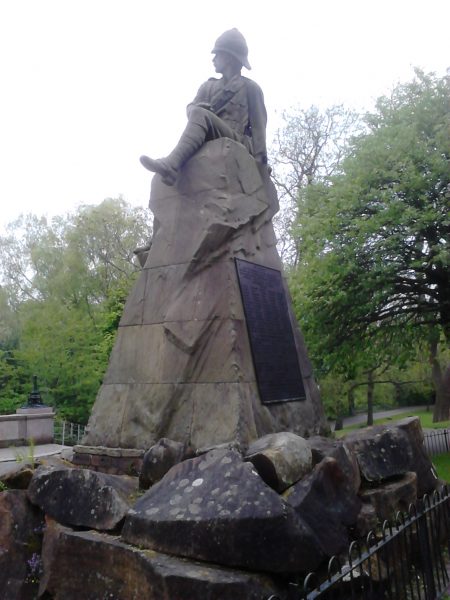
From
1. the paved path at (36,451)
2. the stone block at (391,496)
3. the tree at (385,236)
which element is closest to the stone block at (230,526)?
the stone block at (391,496)

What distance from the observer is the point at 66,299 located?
29641 millimetres

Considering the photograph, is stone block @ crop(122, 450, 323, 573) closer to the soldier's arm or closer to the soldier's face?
the soldier's arm

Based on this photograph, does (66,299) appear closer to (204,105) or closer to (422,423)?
(422,423)

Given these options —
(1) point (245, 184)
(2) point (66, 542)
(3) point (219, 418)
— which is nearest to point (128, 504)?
(2) point (66, 542)

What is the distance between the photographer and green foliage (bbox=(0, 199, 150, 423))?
23438 millimetres

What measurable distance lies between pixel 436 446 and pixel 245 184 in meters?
13.0

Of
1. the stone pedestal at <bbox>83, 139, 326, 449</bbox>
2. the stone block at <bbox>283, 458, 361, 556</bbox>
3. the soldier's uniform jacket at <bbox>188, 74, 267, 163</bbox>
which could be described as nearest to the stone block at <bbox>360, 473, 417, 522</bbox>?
the stone block at <bbox>283, 458, 361, 556</bbox>

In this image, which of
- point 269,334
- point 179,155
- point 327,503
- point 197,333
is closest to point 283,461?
point 327,503

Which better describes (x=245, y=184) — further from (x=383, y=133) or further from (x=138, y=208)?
(x=138, y=208)

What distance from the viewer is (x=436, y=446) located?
17062 millimetres

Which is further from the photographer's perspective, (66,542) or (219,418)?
(219,418)

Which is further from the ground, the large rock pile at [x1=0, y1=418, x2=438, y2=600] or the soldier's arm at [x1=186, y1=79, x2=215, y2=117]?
the soldier's arm at [x1=186, y1=79, x2=215, y2=117]

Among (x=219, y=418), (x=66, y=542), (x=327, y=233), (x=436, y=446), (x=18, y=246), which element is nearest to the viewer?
(x=66, y=542)

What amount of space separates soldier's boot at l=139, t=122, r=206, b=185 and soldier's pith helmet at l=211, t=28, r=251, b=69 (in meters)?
1.44
